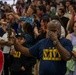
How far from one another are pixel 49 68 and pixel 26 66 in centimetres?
193

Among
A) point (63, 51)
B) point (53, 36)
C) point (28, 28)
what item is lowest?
point (28, 28)

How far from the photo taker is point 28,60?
20.0 ft

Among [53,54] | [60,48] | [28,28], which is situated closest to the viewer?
[60,48]

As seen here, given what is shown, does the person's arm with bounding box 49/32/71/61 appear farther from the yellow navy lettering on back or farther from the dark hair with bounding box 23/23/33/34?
the dark hair with bounding box 23/23/33/34

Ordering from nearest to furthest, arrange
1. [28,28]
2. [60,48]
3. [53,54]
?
[60,48] < [53,54] < [28,28]

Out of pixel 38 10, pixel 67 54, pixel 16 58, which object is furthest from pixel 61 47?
pixel 38 10

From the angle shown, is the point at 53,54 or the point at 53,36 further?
the point at 53,54

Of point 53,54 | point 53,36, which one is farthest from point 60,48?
point 53,54

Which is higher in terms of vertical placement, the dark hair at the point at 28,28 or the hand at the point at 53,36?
the hand at the point at 53,36

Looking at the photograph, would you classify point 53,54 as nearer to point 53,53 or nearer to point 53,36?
point 53,53

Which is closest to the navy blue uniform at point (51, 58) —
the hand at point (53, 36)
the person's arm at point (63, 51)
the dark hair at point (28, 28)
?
the person's arm at point (63, 51)

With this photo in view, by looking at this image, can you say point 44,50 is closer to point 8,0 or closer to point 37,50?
point 37,50

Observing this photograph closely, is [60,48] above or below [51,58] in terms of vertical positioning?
above

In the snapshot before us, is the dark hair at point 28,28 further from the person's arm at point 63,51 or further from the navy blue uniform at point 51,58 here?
the person's arm at point 63,51
